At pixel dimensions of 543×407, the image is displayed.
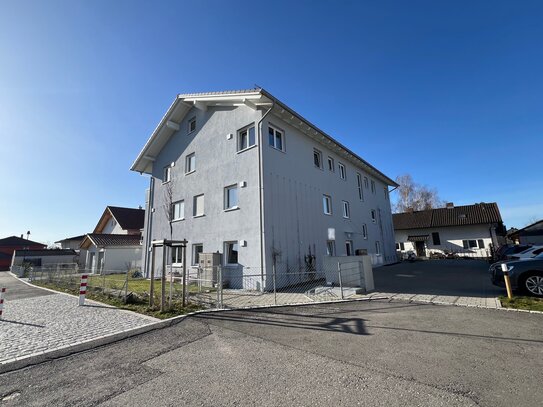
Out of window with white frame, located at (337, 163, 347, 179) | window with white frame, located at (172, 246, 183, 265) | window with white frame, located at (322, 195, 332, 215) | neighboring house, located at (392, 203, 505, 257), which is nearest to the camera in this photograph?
window with white frame, located at (172, 246, 183, 265)

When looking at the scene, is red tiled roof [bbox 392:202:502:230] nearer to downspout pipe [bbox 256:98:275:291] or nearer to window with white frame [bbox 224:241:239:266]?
window with white frame [bbox 224:241:239:266]

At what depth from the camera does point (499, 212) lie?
34531 millimetres

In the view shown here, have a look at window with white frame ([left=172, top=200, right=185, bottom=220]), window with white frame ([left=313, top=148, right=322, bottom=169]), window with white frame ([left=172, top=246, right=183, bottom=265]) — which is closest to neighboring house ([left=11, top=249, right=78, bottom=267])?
window with white frame ([left=172, top=200, right=185, bottom=220])

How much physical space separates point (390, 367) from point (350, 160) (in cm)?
1938

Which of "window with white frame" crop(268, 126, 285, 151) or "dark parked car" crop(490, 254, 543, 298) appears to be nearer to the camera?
"dark parked car" crop(490, 254, 543, 298)

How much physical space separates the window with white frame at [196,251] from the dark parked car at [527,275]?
13.7 metres

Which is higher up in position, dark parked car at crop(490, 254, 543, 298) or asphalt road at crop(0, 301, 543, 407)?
dark parked car at crop(490, 254, 543, 298)

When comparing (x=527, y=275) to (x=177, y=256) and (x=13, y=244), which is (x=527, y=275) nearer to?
(x=177, y=256)

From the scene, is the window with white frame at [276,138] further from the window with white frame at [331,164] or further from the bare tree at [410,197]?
the bare tree at [410,197]

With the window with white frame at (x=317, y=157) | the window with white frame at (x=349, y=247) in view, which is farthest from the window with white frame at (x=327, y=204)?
the window with white frame at (x=349, y=247)

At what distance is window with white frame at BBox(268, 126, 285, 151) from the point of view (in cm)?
1423

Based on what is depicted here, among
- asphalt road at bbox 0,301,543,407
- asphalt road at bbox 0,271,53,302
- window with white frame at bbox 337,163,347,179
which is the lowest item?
asphalt road at bbox 0,301,543,407

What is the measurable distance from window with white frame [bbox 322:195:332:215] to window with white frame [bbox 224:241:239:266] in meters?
6.54

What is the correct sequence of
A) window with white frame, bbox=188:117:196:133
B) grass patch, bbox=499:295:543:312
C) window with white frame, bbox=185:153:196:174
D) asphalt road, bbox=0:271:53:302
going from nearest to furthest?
grass patch, bbox=499:295:543:312 → asphalt road, bbox=0:271:53:302 → window with white frame, bbox=185:153:196:174 → window with white frame, bbox=188:117:196:133
